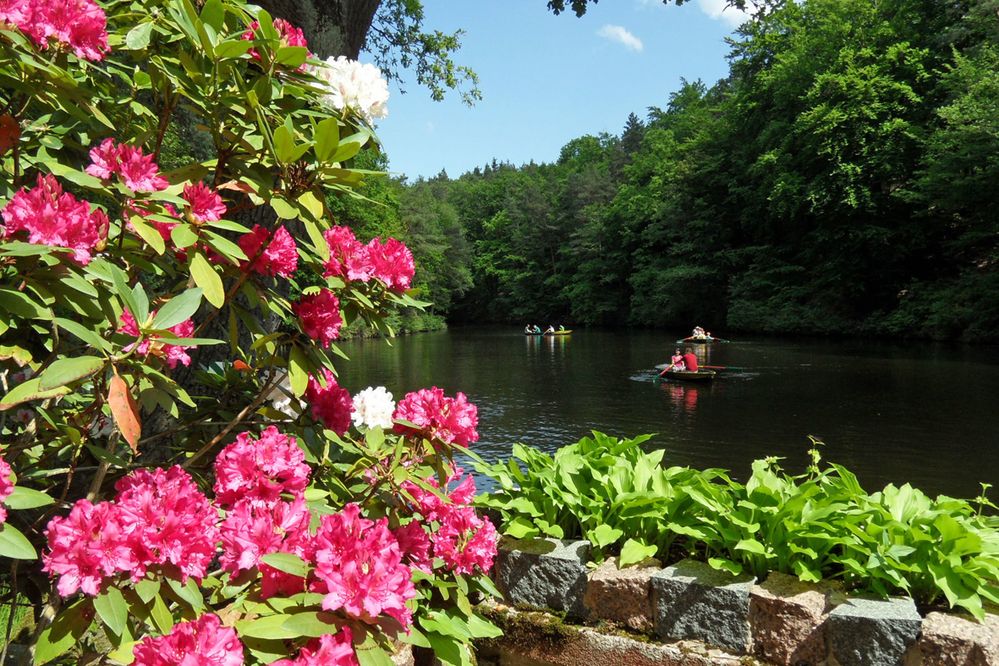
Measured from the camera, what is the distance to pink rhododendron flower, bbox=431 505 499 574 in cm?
185

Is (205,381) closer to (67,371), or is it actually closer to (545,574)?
(67,371)

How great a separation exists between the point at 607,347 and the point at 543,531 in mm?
23966

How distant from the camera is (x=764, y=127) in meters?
32.9

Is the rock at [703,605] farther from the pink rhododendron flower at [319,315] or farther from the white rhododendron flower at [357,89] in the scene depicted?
the white rhododendron flower at [357,89]

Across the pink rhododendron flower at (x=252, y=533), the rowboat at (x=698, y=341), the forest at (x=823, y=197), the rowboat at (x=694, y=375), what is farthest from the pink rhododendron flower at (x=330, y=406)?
the rowboat at (x=698, y=341)

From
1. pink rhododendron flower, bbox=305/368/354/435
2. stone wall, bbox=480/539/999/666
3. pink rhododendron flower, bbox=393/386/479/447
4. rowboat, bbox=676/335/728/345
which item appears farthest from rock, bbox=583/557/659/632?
rowboat, bbox=676/335/728/345

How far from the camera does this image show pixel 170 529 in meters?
1.08

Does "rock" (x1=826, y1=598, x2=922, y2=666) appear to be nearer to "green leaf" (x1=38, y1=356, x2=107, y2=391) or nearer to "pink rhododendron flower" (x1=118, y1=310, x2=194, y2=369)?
"pink rhododendron flower" (x1=118, y1=310, x2=194, y2=369)

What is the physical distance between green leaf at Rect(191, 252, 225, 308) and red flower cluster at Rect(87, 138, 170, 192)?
178 mm

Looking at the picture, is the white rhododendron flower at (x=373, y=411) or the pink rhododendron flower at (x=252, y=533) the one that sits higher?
the white rhododendron flower at (x=373, y=411)

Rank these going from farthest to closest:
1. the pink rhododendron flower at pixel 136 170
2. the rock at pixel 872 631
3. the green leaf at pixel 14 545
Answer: the rock at pixel 872 631
the pink rhododendron flower at pixel 136 170
the green leaf at pixel 14 545

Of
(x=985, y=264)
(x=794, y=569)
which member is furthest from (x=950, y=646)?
(x=985, y=264)

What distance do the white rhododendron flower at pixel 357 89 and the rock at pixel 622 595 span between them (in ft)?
5.66

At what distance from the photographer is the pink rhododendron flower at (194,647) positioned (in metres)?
0.98
